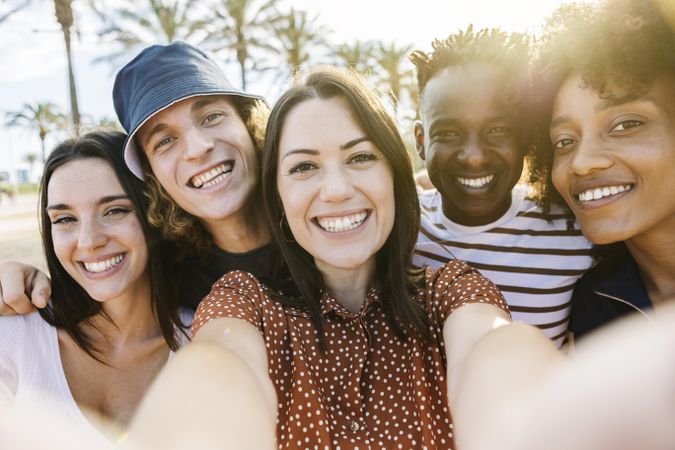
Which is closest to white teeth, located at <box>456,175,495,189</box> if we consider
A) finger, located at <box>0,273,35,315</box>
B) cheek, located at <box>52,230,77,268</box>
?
cheek, located at <box>52,230,77,268</box>

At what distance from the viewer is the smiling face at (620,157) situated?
254 centimetres

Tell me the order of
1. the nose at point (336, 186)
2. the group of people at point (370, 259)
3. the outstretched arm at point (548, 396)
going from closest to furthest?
the outstretched arm at point (548, 396) → the group of people at point (370, 259) → the nose at point (336, 186)

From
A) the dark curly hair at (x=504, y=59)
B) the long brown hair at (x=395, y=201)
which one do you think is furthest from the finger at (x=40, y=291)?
the dark curly hair at (x=504, y=59)

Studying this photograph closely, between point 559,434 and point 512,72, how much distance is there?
2.65 metres

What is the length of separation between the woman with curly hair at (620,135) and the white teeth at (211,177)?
2249mm

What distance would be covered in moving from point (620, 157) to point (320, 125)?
5.39ft

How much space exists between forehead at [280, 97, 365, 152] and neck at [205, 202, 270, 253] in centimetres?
118

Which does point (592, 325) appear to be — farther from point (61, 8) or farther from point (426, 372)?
point (61, 8)

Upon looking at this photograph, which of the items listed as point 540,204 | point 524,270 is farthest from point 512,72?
point 524,270

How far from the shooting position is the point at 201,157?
3.37 m

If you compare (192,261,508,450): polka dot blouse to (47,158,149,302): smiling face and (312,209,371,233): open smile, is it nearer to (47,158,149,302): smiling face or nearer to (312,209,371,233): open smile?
(312,209,371,233): open smile

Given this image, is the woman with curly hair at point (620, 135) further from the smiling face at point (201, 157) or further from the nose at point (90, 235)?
the nose at point (90, 235)

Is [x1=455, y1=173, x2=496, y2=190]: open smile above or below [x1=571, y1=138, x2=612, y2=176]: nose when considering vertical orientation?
below

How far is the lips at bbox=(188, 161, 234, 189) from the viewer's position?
11.3 ft
